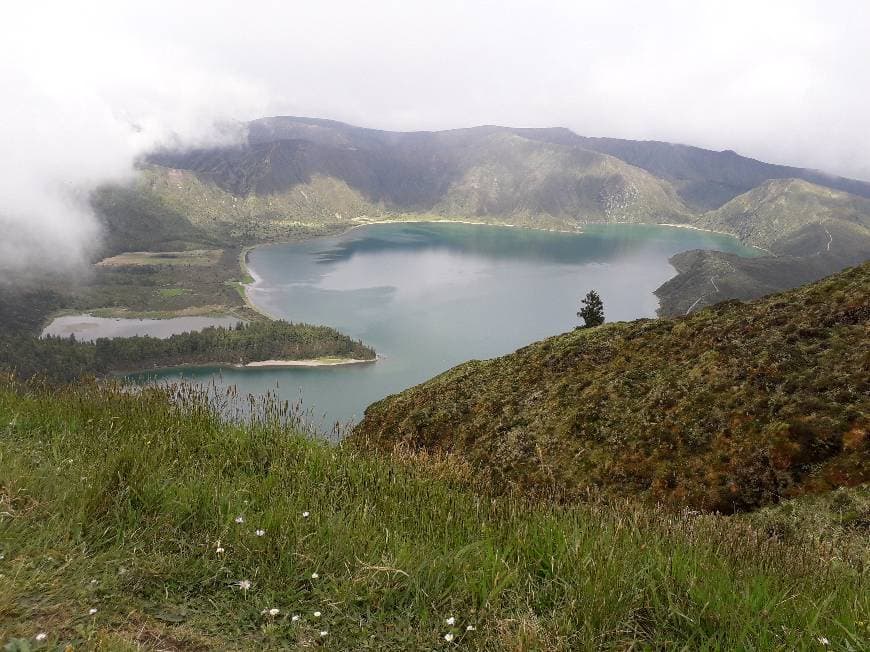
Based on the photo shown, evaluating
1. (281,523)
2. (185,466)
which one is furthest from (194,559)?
(185,466)

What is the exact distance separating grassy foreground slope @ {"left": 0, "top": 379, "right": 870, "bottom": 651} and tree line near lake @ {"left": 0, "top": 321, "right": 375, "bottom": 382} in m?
142

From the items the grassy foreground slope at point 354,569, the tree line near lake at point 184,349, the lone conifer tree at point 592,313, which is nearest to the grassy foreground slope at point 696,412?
the grassy foreground slope at point 354,569

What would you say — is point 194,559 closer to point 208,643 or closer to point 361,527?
point 208,643

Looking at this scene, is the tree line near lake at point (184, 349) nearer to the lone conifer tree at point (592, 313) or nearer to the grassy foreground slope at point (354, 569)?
the lone conifer tree at point (592, 313)

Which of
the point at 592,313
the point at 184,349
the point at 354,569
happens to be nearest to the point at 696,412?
the point at 354,569

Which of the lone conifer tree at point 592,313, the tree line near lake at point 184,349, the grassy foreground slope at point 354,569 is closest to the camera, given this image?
the grassy foreground slope at point 354,569

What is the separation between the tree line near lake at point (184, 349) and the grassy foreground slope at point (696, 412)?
126558mm

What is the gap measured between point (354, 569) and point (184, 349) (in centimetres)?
18379

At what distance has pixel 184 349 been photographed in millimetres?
166375

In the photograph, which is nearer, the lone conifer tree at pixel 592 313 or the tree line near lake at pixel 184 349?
the lone conifer tree at pixel 592 313

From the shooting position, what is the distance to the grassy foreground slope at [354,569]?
3301mm

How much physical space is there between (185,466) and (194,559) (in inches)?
64.9

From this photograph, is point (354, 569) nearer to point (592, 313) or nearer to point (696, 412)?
point (696, 412)

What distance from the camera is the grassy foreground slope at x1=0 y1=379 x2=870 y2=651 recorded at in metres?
3.30
